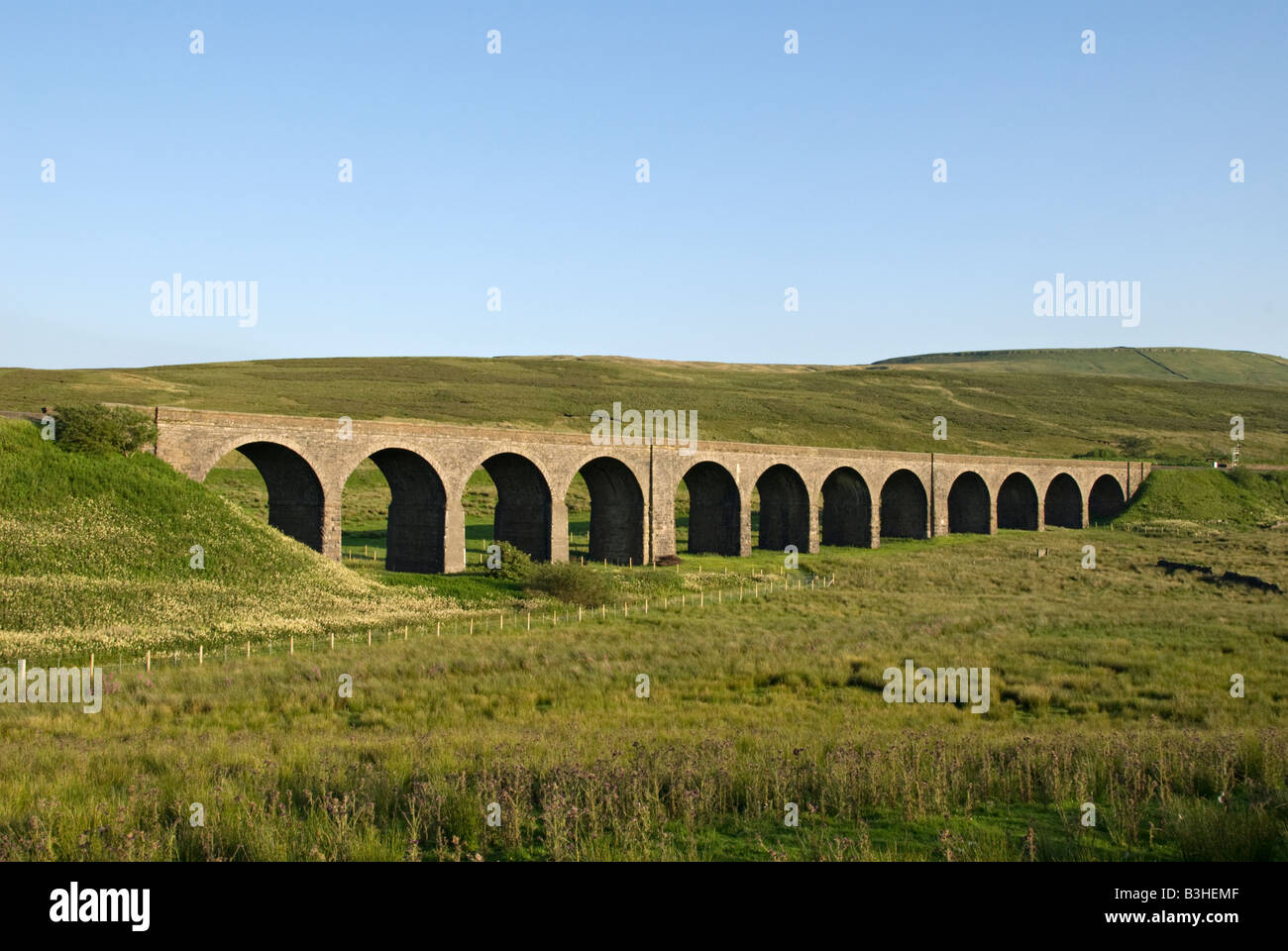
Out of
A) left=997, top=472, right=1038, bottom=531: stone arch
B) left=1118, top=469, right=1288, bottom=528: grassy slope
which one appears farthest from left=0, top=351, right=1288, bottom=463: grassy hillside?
left=997, top=472, right=1038, bottom=531: stone arch

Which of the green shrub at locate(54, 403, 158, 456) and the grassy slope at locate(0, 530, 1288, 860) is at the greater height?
the green shrub at locate(54, 403, 158, 456)

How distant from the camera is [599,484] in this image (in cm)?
4472

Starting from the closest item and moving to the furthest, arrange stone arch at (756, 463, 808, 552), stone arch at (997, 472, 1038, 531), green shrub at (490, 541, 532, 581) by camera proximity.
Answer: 1. green shrub at (490, 541, 532, 581)
2. stone arch at (756, 463, 808, 552)
3. stone arch at (997, 472, 1038, 531)

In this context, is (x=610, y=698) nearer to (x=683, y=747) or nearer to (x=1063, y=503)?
(x=683, y=747)

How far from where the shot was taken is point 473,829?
27.4 ft

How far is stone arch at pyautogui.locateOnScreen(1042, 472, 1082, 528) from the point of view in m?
70.0

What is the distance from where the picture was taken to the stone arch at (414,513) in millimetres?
36156

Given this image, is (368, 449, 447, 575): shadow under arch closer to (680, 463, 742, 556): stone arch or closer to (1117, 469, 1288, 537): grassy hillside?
(680, 463, 742, 556): stone arch

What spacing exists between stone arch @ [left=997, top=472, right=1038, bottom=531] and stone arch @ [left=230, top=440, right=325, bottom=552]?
158 ft

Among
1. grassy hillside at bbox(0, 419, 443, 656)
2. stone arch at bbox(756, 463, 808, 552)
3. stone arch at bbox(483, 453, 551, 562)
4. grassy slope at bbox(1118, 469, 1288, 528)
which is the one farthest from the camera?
grassy slope at bbox(1118, 469, 1288, 528)
